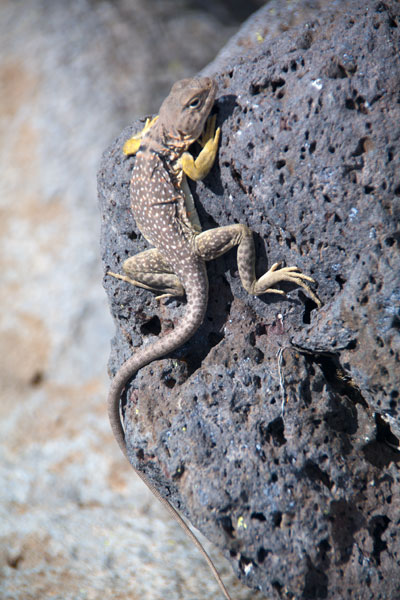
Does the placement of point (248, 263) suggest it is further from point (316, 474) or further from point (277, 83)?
point (316, 474)

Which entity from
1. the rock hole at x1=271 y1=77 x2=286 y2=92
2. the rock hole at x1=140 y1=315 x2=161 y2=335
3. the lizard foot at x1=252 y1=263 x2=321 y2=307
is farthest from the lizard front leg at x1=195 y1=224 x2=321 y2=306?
the rock hole at x1=271 y1=77 x2=286 y2=92

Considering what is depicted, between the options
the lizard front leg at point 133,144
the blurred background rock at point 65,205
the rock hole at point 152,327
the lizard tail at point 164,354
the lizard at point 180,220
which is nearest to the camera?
the lizard at point 180,220

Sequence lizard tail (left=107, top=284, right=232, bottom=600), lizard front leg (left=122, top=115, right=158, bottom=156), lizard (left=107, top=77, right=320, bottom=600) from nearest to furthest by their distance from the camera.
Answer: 1. lizard (left=107, top=77, right=320, bottom=600)
2. lizard tail (left=107, top=284, right=232, bottom=600)
3. lizard front leg (left=122, top=115, right=158, bottom=156)

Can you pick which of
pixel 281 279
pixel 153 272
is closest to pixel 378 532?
pixel 281 279

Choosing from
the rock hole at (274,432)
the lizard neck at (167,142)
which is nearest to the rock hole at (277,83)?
the lizard neck at (167,142)

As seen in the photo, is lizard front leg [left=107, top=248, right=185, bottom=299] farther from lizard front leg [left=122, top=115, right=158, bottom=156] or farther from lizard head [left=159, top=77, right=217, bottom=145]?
lizard head [left=159, top=77, right=217, bottom=145]

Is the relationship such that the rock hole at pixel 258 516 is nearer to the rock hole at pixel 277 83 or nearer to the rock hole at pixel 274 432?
the rock hole at pixel 274 432
